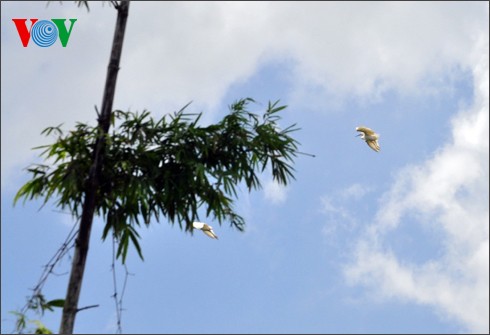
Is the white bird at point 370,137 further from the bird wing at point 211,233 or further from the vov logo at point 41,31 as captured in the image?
the vov logo at point 41,31

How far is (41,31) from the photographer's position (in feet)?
20.7

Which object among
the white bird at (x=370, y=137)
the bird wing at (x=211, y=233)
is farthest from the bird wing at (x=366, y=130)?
the bird wing at (x=211, y=233)

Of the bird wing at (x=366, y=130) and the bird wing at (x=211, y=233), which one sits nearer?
the bird wing at (x=366, y=130)

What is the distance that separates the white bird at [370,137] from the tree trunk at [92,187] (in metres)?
2.22

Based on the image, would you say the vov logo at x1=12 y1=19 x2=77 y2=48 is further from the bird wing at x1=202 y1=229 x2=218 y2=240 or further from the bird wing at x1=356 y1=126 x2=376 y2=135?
the bird wing at x1=356 y1=126 x2=376 y2=135

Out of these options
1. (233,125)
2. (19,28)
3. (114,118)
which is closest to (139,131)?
(114,118)

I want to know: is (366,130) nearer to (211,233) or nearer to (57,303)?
(211,233)

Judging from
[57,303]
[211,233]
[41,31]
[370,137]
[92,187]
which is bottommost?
[57,303]

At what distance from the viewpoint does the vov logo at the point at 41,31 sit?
6.21 m

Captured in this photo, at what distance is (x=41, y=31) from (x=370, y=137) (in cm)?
276

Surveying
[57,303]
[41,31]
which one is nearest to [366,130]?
[41,31]

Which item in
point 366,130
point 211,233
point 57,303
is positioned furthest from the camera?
point 57,303

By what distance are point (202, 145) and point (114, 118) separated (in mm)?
826

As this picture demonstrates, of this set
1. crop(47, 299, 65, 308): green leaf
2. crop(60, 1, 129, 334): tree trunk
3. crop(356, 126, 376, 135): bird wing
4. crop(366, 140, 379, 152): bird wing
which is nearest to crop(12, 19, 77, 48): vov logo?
crop(60, 1, 129, 334): tree trunk
